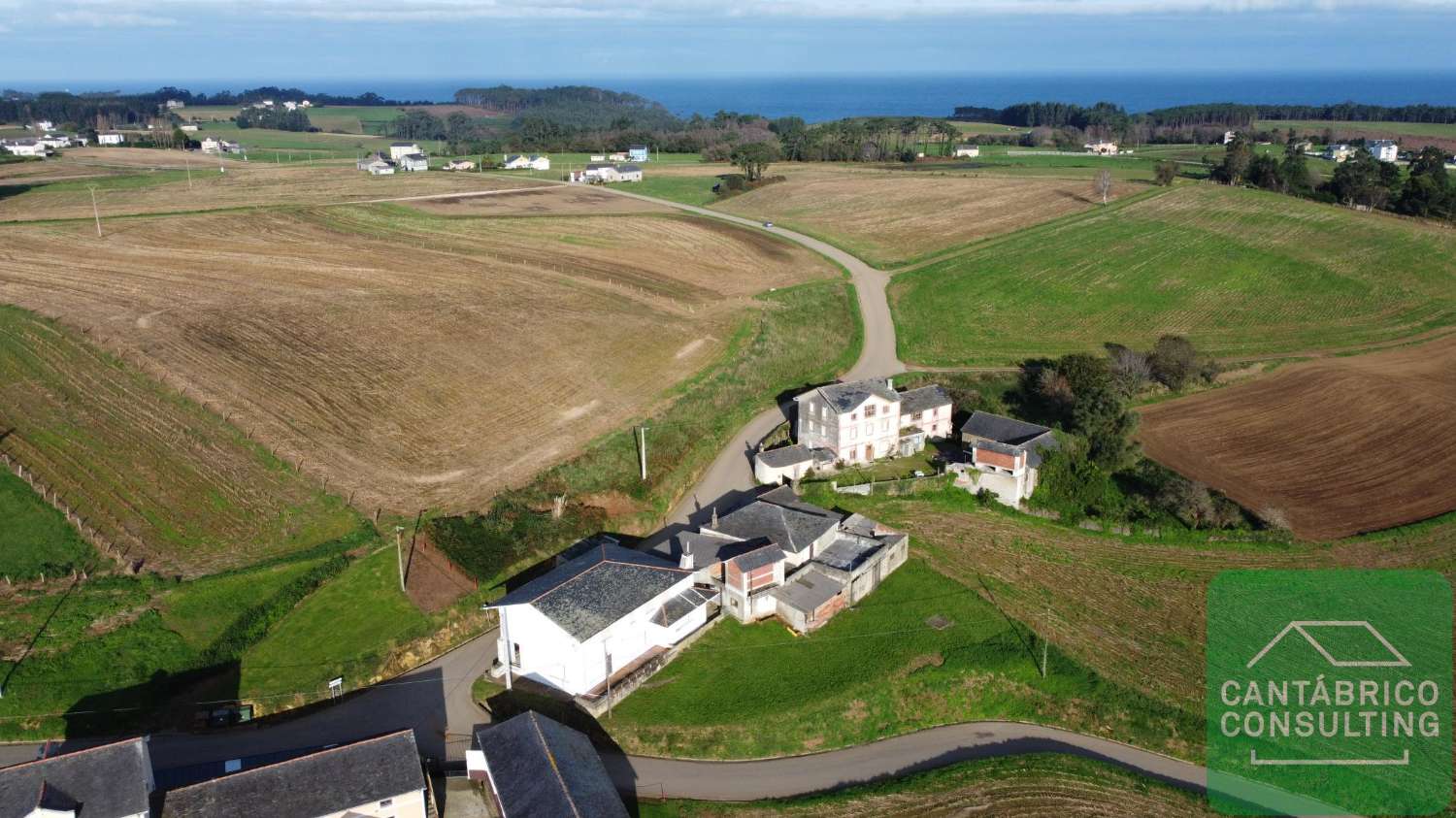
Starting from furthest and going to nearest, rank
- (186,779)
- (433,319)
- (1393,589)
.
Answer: (433,319) → (1393,589) → (186,779)

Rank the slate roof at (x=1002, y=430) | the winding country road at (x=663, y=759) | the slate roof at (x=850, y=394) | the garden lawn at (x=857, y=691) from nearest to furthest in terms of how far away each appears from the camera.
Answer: the winding country road at (x=663, y=759), the garden lawn at (x=857, y=691), the slate roof at (x=1002, y=430), the slate roof at (x=850, y=394)

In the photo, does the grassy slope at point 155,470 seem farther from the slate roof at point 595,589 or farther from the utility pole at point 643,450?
the utility pole at point 643,450

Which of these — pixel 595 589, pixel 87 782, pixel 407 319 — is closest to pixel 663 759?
pixel 595 589

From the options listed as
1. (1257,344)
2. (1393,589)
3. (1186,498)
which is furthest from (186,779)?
(1257,344)

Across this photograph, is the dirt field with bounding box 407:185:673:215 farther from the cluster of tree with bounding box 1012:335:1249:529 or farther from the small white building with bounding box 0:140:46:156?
the small white building with bounding box 0:140:46:156

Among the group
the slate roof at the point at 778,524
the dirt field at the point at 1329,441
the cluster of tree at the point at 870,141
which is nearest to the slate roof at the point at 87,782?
the slate roof at the point at 778,524

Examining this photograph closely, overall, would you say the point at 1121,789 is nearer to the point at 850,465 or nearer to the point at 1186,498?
the point at 1186,498
